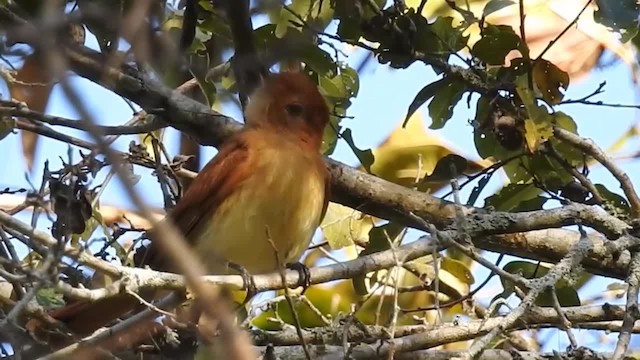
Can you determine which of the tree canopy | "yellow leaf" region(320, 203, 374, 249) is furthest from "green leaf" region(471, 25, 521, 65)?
"yellow leaf" region(320, 203, 374, 249)

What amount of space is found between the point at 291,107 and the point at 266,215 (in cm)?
57

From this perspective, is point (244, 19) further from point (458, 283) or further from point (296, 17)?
point (458, 283)

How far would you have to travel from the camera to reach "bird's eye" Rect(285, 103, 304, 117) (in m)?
4.02

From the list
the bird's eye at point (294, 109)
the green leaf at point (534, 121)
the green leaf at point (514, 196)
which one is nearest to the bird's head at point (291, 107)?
the bird's eye at point (294, 109)

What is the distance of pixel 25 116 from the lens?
3.01 m

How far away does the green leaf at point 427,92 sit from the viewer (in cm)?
366

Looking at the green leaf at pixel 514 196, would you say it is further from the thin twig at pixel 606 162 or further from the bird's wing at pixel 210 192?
the bird's wing at pixel 210 192

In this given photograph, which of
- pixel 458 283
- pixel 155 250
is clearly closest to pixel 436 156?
pixel 458 283

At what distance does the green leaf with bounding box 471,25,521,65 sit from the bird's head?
68 centimetres

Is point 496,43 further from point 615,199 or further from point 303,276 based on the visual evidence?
point 303,276

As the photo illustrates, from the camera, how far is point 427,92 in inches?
144

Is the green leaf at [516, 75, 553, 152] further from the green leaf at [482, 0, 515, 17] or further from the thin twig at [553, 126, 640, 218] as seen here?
the green leaf at [482, 0, 515, 17]

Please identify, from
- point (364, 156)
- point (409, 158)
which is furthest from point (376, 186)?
point (409, 158)

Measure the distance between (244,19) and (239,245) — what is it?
0.80 metres
